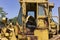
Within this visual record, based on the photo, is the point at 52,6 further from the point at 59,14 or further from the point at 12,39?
the point at 12,39

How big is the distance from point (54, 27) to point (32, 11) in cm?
164

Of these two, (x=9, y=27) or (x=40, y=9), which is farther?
(x=40, y=9)

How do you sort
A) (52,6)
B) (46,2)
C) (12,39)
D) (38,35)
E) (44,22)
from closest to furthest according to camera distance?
1. (12,39)
2. (38,35)
3. (44,22)
4. (46,2)
5. (52,6)

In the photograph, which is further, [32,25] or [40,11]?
[32,25]

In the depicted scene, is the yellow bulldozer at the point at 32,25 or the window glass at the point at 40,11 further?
the window glass at the point at 40,11

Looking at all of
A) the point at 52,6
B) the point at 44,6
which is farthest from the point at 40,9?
the point at 52,6

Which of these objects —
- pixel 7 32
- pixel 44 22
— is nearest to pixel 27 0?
pixel 44 22

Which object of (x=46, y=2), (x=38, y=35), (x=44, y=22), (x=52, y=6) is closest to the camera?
(x=38, y=35)

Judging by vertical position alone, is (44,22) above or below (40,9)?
below

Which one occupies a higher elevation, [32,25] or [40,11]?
[40,11]

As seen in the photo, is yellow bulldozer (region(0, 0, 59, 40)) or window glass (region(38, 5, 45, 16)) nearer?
yellow bulldozer (region(0, 0, 59, 40))

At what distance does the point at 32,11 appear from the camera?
9.37 meters

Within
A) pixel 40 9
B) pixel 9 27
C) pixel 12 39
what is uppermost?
pixel 40 9

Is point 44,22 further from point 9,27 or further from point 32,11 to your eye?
point 32,11
